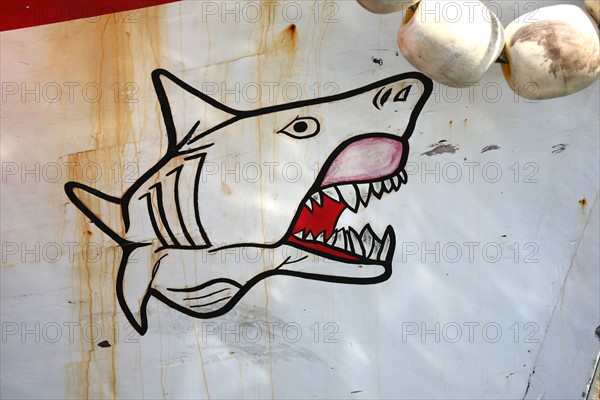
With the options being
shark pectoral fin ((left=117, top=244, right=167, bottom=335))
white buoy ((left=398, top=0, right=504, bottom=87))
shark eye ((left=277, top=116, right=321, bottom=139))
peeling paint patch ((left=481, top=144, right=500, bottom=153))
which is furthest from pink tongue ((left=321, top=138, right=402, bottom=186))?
shark pectoral fin ((left=117, top=244, right=167, bottom=335))

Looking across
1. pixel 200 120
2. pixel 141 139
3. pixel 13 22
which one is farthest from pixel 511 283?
pixel 13 22

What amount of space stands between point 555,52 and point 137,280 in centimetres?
122

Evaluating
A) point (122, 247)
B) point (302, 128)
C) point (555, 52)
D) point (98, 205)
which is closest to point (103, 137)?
point (98, 205)

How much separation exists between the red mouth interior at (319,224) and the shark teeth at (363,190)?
0.04 m

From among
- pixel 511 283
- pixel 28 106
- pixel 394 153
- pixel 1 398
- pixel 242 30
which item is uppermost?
pixel 242 30

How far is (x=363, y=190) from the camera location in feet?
5.85

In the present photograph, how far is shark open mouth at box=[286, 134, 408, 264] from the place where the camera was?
1.78 m

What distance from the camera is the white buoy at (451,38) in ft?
4.40

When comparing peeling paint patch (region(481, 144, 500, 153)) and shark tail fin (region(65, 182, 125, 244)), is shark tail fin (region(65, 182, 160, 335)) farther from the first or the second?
peeling paint patch (region(481, 144, 500, 153))

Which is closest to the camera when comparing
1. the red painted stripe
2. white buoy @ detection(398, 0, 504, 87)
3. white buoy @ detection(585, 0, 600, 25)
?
white buoy @ detection(398, 0, 504, 87)

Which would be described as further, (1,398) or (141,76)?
(1,398)

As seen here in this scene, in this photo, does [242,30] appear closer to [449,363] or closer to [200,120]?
[200,120]

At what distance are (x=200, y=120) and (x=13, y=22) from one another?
22.6 inches

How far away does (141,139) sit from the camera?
5.87 feet
